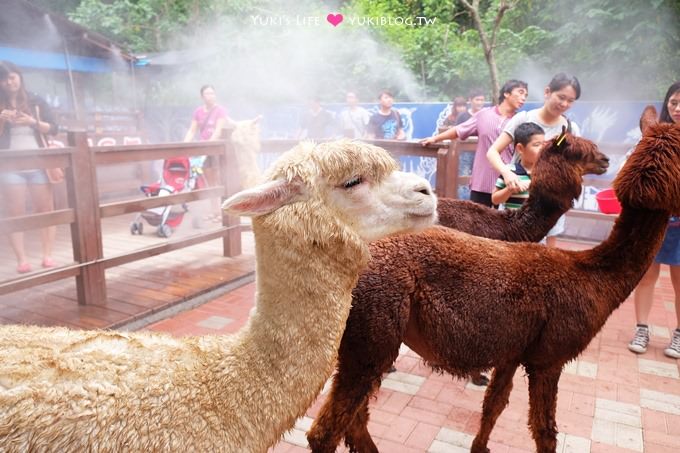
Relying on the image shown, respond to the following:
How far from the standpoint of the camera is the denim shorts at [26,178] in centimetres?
496

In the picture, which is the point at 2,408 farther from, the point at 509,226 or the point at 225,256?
the point at 225,256

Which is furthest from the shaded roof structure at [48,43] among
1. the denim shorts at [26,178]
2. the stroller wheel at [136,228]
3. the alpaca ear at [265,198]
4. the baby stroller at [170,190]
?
the alpaca ear at [265,198]

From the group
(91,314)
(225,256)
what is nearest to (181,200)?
(225,256)

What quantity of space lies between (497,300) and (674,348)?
2671 mm

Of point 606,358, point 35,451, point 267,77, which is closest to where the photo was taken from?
point 35,451

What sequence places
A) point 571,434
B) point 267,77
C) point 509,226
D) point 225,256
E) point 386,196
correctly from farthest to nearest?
point 267,77, point 225,256, point 509,226, point 571,434, point 386,196

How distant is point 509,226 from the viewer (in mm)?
3340

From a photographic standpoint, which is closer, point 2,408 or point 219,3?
point 2,408

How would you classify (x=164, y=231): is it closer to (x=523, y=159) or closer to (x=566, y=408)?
(x=523, y=159)

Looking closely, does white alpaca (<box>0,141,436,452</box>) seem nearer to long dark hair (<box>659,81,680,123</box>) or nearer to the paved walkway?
the paved walkway

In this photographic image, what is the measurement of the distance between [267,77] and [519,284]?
Answer: 16255 mm

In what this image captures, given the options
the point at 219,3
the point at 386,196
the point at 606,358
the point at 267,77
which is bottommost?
the point at 606,358

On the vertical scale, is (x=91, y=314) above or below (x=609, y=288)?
below

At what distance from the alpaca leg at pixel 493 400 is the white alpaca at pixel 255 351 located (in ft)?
4.23
